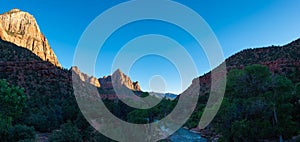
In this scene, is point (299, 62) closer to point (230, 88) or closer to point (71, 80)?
point (230, 88)

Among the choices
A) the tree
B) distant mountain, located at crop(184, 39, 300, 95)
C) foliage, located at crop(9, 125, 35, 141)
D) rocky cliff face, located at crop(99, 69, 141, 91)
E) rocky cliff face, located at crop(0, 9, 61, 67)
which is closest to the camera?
the tree

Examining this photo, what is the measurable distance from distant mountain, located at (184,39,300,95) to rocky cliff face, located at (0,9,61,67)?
6833 centimetres

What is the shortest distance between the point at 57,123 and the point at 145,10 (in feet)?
69.3

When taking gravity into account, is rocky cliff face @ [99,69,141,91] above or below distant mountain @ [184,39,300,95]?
above

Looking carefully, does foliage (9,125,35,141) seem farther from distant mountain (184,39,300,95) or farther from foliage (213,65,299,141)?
distant mountain (184,39,300,95)

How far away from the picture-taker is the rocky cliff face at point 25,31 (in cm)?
8306

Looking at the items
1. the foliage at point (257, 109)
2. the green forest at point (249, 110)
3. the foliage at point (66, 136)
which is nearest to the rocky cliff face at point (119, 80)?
the foliage at point (66, 136)

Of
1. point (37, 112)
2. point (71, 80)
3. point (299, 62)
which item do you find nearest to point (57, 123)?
point (37, 112)

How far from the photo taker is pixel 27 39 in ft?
281

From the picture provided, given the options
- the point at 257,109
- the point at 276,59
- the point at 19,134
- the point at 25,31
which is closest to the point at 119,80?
the point at 25,31

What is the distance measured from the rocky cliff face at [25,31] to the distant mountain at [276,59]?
224ft

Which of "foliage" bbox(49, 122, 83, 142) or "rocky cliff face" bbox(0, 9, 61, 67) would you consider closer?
"foliage" bbox(49, 122, 83, 142)

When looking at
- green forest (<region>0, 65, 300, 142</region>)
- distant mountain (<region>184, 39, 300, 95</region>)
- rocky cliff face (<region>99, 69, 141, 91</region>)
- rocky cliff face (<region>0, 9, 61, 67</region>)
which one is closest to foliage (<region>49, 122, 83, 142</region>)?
green forest (<region>0, 65, 300, 142</region>)

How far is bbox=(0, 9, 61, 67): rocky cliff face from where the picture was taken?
8306 centimetres
